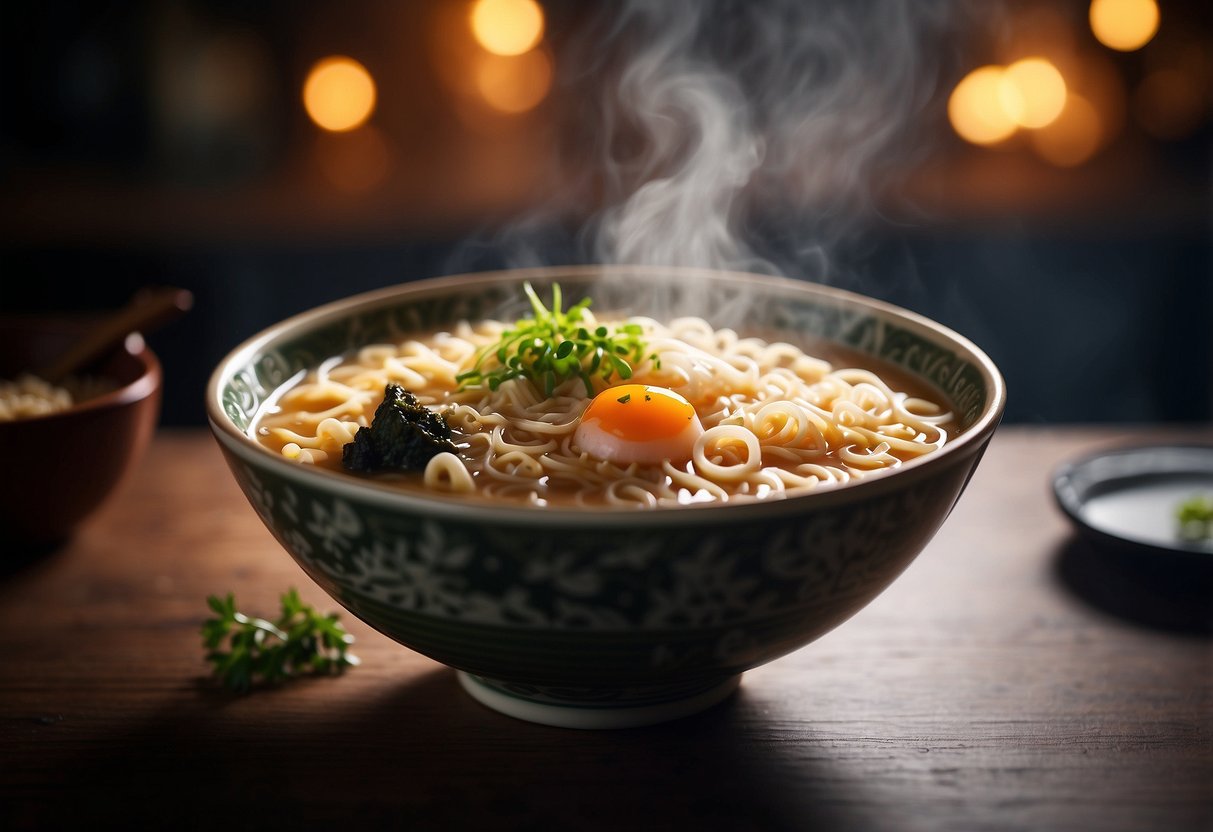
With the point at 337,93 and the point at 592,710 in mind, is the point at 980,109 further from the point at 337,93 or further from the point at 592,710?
the point at 592,710

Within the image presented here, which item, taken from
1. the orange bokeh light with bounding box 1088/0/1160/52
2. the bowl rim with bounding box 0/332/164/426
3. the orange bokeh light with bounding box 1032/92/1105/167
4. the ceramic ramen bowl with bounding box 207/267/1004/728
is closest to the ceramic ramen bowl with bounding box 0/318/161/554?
the bowl rim with bounding box 0/332/164/426

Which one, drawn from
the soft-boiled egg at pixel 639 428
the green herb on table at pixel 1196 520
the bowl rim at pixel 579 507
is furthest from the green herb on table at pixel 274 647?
the green herb on table at pixel 1196 520

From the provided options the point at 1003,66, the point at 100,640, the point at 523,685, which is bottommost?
the point at 100,640

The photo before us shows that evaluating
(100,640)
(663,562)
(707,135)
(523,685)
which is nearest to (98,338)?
(100,640)

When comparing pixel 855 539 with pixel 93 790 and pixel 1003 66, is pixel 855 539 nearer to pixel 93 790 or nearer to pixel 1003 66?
pixel 93 790

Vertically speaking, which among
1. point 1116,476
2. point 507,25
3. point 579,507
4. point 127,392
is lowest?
point 1116,476

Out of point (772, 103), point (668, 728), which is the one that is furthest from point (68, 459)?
point (772, 103)
